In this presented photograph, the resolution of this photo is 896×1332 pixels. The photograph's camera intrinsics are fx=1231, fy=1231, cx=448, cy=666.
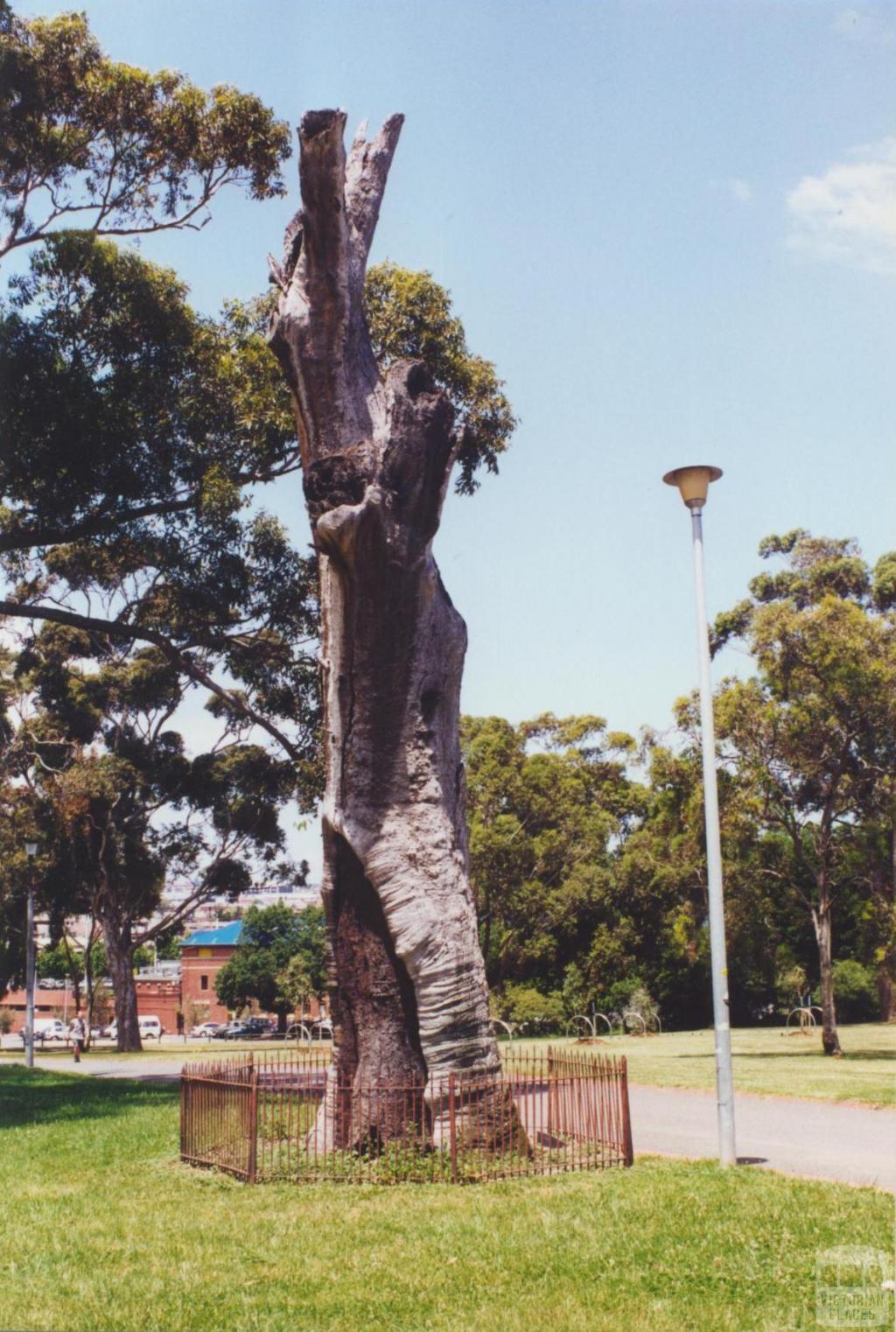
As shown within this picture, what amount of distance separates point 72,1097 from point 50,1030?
61447 mm

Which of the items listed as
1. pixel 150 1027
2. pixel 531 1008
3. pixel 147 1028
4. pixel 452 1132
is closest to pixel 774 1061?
pixel 531 1008

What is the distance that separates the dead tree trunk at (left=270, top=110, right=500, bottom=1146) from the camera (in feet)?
35.9

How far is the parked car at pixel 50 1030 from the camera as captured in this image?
218 feet

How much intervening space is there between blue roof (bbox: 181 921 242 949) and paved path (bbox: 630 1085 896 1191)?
67.1 m

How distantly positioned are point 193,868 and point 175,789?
3.43 m

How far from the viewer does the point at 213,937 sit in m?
83.2

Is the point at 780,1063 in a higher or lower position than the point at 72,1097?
lower

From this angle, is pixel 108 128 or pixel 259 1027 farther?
pixel 259 1027

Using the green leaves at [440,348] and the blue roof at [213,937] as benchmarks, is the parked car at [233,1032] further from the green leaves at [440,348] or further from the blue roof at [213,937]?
the green leaves at [440,348]

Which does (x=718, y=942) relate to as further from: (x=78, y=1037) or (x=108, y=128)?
(x=78, y=1037)

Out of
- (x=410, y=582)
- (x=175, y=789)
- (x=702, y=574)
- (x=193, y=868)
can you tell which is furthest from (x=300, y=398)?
(x=193, y=868)

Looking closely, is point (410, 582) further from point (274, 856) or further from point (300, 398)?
point (274, 856)

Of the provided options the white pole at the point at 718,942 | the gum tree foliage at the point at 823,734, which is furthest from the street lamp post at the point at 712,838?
the gum tree foliage at the point at 823,734

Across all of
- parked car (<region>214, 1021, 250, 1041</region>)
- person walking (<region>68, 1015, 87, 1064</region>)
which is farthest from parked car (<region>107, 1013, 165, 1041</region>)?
person walking (<region>68, 1015, 87, 1064</region>)
